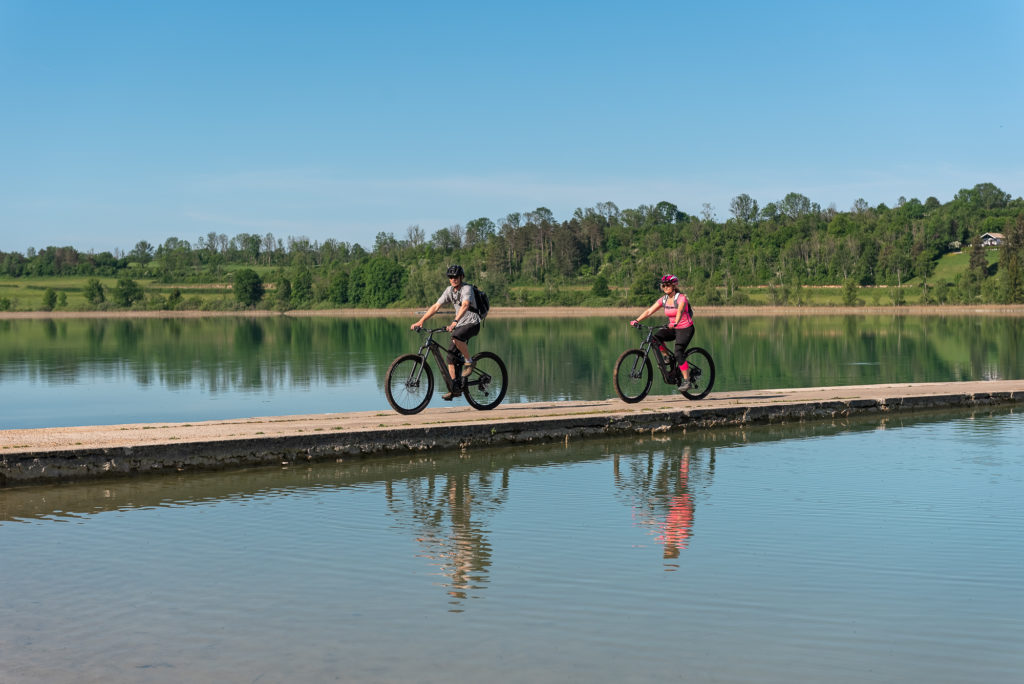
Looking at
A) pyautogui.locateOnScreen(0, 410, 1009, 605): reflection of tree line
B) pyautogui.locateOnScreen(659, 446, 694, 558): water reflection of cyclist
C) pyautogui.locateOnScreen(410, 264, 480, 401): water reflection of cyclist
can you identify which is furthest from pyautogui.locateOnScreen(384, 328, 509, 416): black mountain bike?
pyautogui.locateOnScreen(659, 446, 694, 558): water reflection of cyclist

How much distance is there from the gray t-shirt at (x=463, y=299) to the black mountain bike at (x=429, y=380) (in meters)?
0.44

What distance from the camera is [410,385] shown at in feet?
52.8

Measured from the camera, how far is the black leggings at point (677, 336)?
1752cm

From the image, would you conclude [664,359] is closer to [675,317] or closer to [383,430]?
[675,317]

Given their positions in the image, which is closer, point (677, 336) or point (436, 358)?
point (436, 358)

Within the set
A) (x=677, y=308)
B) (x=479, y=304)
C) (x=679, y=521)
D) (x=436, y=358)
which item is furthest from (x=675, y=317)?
(x=679, y=521)

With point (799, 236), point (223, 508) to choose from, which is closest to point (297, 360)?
point (223, 508)

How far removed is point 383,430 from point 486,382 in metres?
2.86

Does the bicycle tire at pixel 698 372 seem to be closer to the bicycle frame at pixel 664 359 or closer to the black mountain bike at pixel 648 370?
the black mountain bike at pixel 648 370

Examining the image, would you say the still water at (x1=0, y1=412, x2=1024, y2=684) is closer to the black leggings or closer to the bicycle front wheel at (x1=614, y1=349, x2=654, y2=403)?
the bicycle front wheel at (x1=614, y1=349, x2=654, y2=403)

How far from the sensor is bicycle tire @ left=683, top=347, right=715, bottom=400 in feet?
59.4

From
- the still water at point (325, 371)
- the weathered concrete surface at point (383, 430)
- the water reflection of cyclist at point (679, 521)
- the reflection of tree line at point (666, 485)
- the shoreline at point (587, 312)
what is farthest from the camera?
the shoreline at point (587, 312)

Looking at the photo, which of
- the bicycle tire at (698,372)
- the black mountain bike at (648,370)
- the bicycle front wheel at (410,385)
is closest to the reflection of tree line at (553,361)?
the bicycle tire at (698,372)

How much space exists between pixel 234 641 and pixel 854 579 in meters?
4.81
